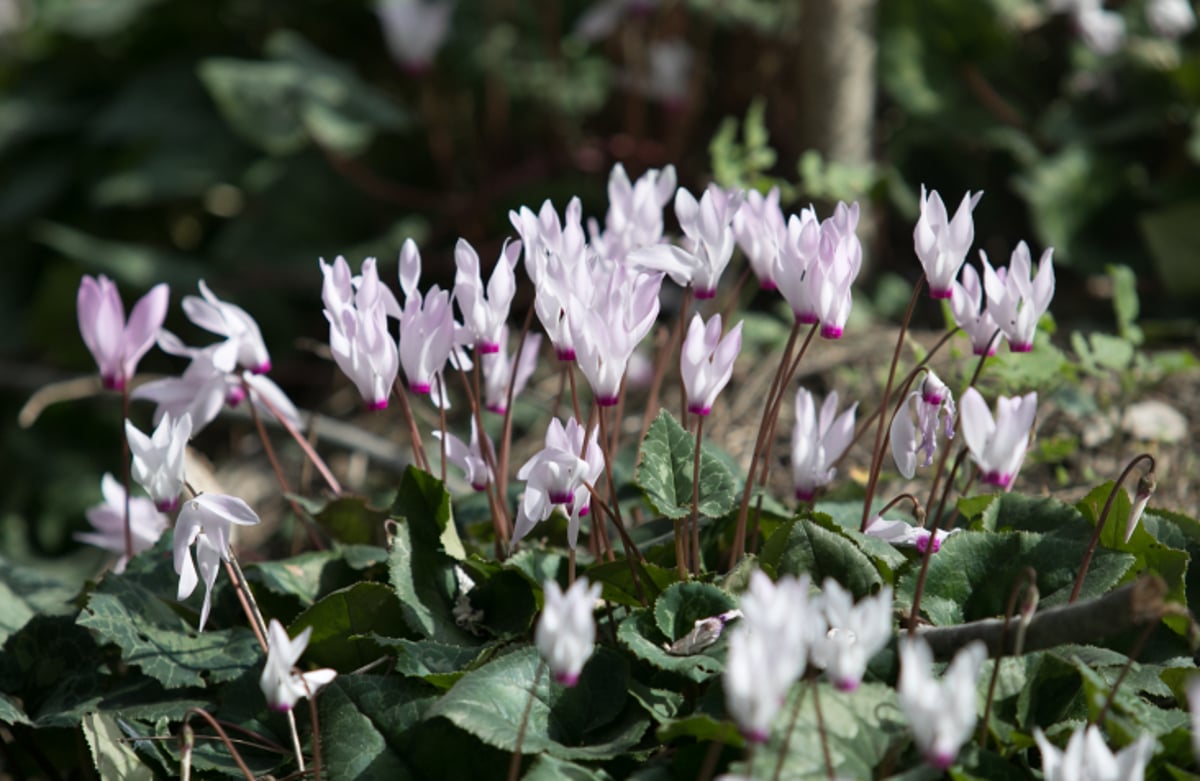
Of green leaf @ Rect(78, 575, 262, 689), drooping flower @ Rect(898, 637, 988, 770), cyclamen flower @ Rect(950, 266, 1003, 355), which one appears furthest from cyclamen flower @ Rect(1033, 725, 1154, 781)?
green leaf @ Rect(78, 575, 262, 689)

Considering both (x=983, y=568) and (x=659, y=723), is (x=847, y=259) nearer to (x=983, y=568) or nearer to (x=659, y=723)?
(x=983, y=568)

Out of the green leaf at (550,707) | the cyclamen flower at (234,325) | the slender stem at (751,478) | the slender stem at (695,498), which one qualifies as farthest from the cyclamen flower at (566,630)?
the cyclamen flower at (234,325)

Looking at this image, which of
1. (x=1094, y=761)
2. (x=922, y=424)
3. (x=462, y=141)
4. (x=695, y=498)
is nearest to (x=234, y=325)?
(x=695, y=498)

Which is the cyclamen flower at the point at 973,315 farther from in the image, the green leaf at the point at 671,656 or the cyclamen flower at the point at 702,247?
the green leaf at the point at 671,656

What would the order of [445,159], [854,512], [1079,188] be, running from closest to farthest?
[854,512], [1079,188], [445,159]

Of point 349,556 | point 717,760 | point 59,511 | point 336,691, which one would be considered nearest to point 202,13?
point 59,511

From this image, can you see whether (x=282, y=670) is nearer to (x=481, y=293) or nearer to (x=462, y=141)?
(x=481, y=293)
